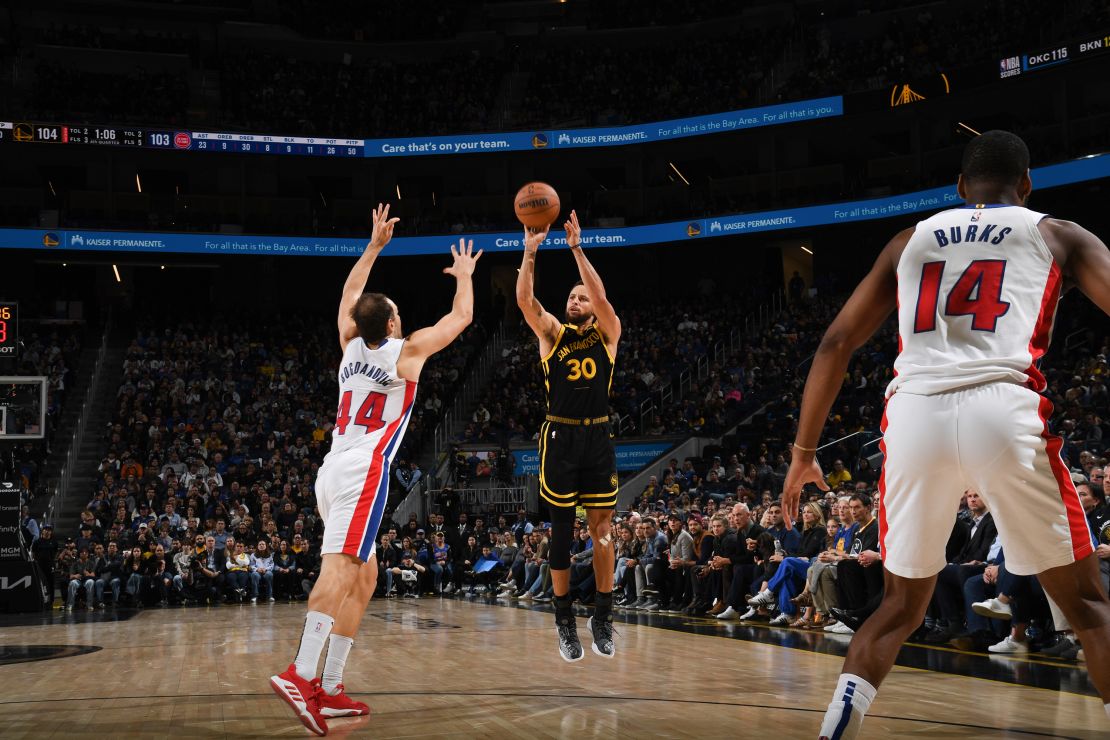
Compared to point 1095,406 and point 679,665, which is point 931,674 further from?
point 1095,406

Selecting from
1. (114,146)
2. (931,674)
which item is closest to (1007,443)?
(931,674)

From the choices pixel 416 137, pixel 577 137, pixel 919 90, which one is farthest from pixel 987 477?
pixel 416 137

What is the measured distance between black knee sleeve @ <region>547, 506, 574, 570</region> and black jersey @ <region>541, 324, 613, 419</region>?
24.8 inches

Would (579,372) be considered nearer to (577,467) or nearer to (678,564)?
(577,467)

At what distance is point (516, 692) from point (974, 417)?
12.2 feet

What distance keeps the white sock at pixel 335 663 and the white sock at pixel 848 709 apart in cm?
286

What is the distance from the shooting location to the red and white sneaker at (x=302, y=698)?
4.70 metres

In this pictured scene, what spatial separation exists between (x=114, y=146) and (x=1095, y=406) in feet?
77.6

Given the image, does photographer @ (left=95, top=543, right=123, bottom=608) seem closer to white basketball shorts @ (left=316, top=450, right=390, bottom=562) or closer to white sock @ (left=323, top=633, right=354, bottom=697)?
white sock @ (left=323, top=633, right=354, bottom=697)

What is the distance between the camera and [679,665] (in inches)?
291

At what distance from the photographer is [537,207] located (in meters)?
7.05

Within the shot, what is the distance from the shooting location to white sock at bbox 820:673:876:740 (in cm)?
320

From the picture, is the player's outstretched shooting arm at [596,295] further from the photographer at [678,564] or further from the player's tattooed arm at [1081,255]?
the photographer at [678,564]

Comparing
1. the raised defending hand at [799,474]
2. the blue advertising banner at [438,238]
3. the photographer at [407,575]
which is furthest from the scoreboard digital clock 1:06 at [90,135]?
the raised defending hand at [799,474]
